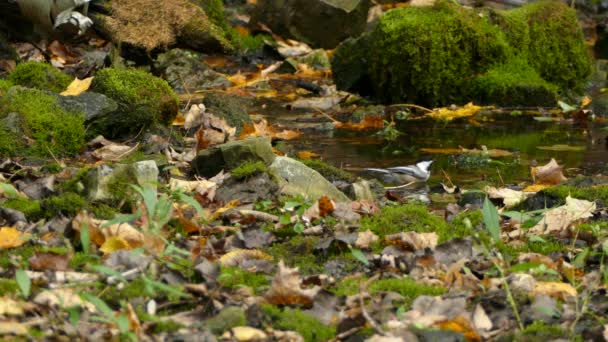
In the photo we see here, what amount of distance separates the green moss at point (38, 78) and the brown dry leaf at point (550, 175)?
351cm

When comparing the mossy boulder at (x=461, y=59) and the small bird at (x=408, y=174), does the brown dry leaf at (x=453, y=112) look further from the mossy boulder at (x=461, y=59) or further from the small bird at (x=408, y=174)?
the small bird at (x=408, y=174)

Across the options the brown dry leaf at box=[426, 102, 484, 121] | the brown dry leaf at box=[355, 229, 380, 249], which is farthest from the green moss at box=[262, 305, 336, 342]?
the brown dry leaf at box=[426, 102, 484, 121]

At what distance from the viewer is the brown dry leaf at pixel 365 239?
13.2 ft

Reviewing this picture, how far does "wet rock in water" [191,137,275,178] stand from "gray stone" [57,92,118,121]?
1.27 metres

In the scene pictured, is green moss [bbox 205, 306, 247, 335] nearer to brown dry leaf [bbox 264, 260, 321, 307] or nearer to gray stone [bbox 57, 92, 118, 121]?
brown dry leaf [bbox 264, 260, 321, 307]

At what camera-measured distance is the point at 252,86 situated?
12.0m

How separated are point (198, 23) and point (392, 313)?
528cm

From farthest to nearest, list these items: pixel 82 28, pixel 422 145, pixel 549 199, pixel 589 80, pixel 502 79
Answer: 1. pixel 589 80
2. pixel 502 79
3. pixel 422 145
4. pixel 82 28
5. pixel 549 199

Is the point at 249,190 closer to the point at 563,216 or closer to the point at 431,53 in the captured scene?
the point at 563,216

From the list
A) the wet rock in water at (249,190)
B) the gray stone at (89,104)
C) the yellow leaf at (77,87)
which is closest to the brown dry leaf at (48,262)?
the wet rock in water at (249,190)

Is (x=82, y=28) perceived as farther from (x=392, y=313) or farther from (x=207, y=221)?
(x=392, y=313)

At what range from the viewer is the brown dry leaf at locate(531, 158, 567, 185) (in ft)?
20.8

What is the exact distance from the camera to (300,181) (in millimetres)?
5242

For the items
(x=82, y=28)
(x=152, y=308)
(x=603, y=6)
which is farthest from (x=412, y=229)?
(x=603, y=6)
